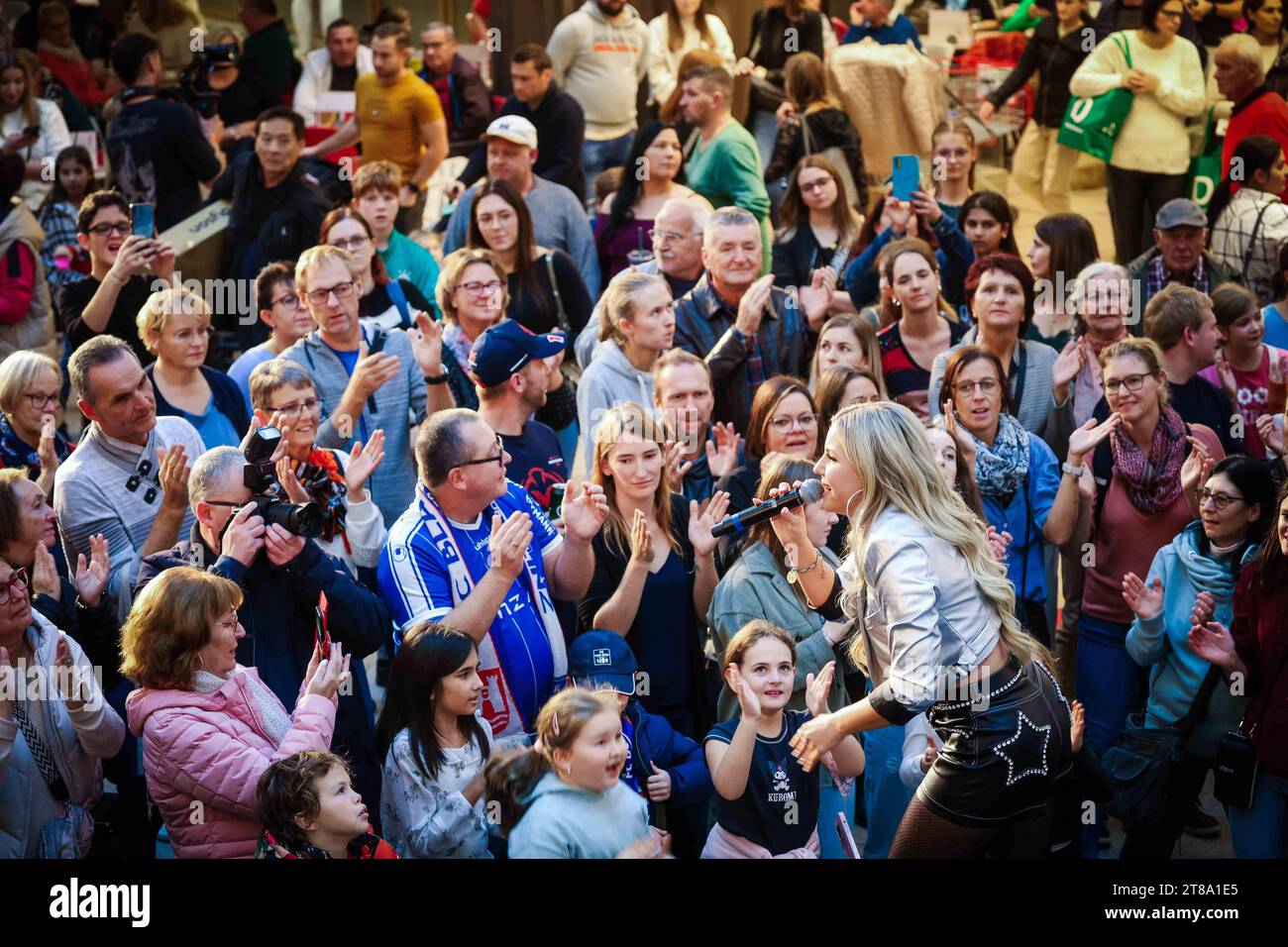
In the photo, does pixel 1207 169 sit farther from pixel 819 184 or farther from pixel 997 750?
pixel 997 750

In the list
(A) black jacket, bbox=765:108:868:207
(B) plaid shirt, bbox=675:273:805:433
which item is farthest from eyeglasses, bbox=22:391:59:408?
(A) black jacket, bbox=765:108:868:207

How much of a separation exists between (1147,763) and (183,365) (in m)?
3.43

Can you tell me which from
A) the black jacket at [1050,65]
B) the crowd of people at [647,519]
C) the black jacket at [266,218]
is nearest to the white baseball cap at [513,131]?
the crowd of people at [647,519]

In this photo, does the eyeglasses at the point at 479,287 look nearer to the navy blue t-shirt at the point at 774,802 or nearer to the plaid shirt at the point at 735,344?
the plaid shirt at the point at 735,344

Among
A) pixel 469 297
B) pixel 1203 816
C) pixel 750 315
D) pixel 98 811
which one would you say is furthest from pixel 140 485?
pixel 1203 816

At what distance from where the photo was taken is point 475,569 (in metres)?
4.34

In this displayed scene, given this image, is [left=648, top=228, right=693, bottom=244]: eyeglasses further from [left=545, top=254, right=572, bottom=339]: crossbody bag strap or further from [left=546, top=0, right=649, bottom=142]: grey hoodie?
[left=546, top=0, right=649, bottom=142]: grey hoodie

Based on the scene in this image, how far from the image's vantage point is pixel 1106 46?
8.83 m

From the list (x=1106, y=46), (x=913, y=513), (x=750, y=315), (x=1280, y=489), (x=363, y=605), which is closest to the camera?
(x=913, y=513)

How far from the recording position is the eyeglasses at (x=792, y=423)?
5.11m

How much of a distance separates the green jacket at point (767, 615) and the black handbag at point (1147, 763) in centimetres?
87

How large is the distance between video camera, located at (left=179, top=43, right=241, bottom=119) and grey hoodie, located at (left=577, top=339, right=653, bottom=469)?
14.6 feet

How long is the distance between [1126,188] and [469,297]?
482cm

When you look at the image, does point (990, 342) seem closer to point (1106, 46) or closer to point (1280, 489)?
point (1280, 489)
